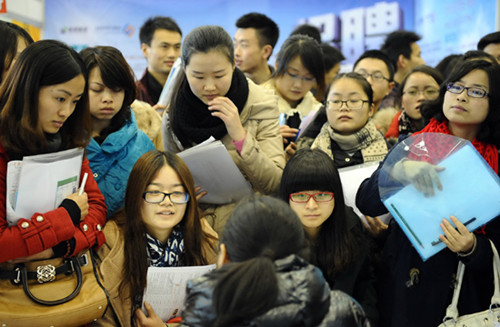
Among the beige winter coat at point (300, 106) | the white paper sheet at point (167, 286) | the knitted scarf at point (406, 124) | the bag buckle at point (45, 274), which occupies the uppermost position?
the beige winter coat at point (300, 106)

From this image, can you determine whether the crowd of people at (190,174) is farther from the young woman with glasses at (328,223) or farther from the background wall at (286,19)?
the background wall at (286,19)

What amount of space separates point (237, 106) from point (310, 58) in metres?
0.93

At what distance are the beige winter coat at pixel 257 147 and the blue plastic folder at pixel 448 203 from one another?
612 mm

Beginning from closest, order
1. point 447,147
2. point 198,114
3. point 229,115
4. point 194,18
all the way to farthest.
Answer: point 447,147 < point 229,115 < point 198,114 < point 194,18

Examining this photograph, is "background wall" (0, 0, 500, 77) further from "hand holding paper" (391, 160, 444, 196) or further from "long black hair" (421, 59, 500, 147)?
"hand holding paper" (391, 160, 444, 196)

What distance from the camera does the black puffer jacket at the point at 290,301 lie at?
133 cm

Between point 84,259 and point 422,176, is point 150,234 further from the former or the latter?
point 422,176

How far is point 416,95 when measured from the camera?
10.8ft

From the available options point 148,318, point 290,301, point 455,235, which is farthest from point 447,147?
point 148,318

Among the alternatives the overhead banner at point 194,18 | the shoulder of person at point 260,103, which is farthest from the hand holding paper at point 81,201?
the overhead banner at point 194,18

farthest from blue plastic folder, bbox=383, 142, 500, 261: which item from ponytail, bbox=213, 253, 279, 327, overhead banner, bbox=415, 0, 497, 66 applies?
overhead banner, bbox=415, 0, 497, 66

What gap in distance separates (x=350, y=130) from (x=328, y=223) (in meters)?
0.62

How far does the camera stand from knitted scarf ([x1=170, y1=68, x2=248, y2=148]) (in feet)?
8.38

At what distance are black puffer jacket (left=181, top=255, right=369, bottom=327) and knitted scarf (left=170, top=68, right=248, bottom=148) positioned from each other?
123cm
